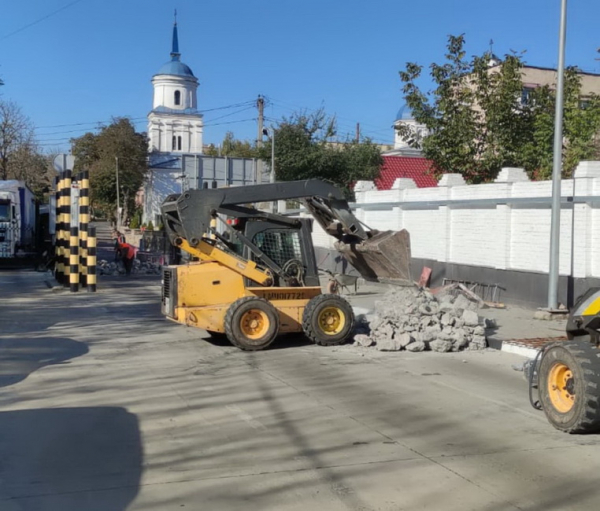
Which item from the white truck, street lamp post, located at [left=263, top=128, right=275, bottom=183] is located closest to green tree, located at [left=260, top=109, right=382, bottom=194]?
street lamp post, located at [left=263, top=128, right=275, bottom=183]

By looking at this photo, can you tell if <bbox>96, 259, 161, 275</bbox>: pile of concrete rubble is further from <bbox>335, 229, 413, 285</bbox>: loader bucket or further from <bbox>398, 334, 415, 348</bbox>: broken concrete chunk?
<bbox>398, 334, 415, 348</bbox>: broken concrete chunk

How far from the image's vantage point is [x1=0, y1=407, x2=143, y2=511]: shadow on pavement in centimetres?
536

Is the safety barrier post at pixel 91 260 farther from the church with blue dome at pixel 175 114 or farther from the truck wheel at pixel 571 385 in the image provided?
the church with blue dome at pixel 175 114

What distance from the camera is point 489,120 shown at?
24.0 m

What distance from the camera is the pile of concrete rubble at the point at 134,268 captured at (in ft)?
96.3

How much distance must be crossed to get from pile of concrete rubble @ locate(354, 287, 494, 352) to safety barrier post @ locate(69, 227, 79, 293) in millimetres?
11831

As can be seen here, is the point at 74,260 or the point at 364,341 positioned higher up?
the point at 74,260

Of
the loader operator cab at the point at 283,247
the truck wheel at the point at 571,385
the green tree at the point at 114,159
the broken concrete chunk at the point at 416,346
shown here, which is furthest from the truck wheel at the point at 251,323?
the green tree at the point at 114,159

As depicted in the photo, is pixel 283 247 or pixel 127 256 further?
pixel 127 256

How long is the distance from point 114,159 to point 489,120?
1770 inches

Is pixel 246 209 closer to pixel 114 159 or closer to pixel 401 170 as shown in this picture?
pixel 401 170

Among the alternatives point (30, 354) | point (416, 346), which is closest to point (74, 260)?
point (30, 354)

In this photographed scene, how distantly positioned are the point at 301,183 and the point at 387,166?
36096mm

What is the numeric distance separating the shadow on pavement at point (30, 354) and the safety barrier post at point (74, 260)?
30.0 ft
